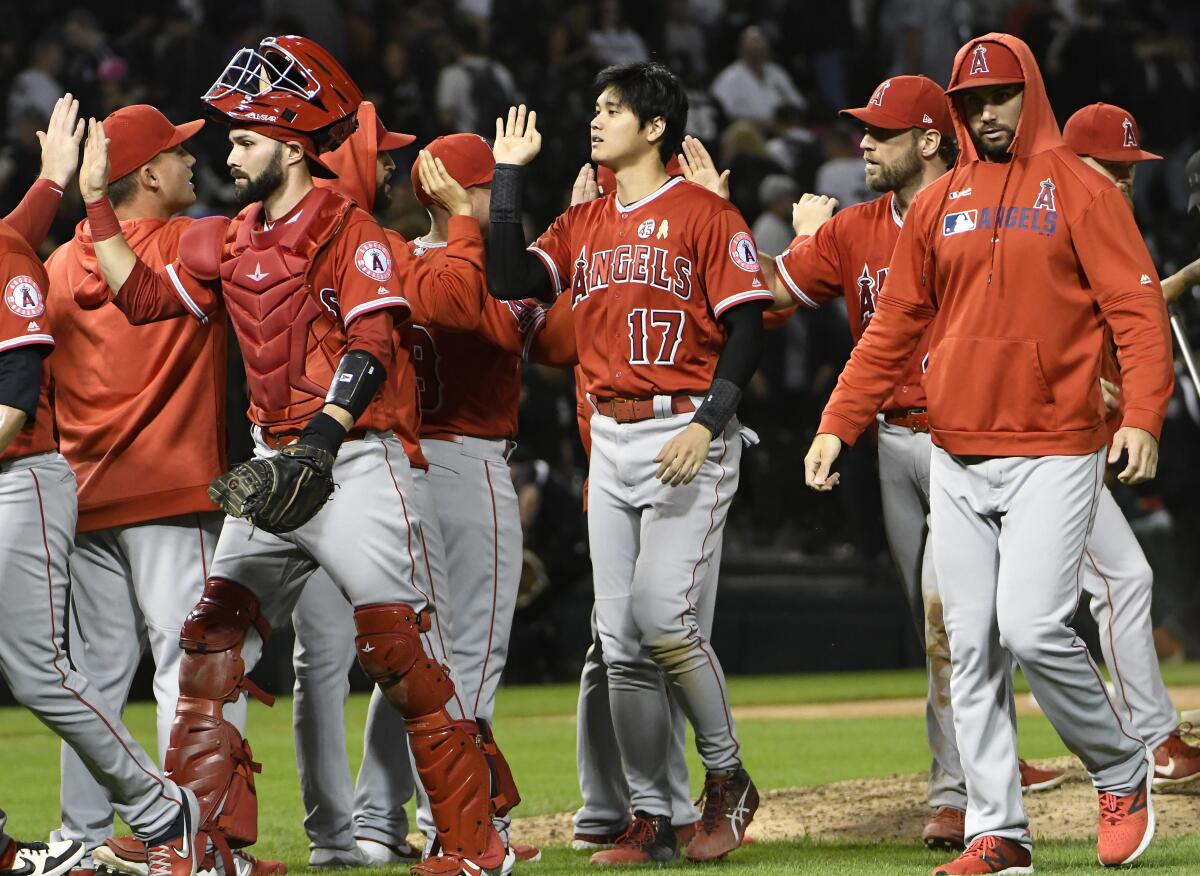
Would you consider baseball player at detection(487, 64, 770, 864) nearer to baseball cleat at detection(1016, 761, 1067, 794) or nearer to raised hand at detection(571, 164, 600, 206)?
raised hand at detection(571, 164, 600, 206)

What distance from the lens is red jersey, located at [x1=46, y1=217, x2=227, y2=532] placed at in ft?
16.5

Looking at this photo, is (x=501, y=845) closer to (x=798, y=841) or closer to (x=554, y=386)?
(x=798, y=841)

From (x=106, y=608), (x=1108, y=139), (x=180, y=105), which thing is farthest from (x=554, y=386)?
(x=106, y=608)

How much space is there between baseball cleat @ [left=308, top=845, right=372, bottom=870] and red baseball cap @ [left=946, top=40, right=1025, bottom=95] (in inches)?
105

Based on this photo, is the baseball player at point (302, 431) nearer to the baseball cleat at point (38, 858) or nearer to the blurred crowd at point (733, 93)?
the baseball cleat at point (38, 858)

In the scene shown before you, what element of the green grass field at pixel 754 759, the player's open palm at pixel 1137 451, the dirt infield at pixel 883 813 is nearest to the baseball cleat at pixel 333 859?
the green grass field at pixel 754 759

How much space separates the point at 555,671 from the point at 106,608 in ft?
22.7

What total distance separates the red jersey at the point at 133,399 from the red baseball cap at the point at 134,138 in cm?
22

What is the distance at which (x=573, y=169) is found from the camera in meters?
14.3

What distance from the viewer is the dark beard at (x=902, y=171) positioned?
5.72 m

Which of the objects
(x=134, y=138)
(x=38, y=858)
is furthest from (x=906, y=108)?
(x=38, y=858)

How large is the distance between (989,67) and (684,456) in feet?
4.15

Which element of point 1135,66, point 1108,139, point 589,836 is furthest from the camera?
point 1135,66

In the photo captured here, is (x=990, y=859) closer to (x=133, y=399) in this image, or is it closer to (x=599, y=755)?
(x=599, y=755)
